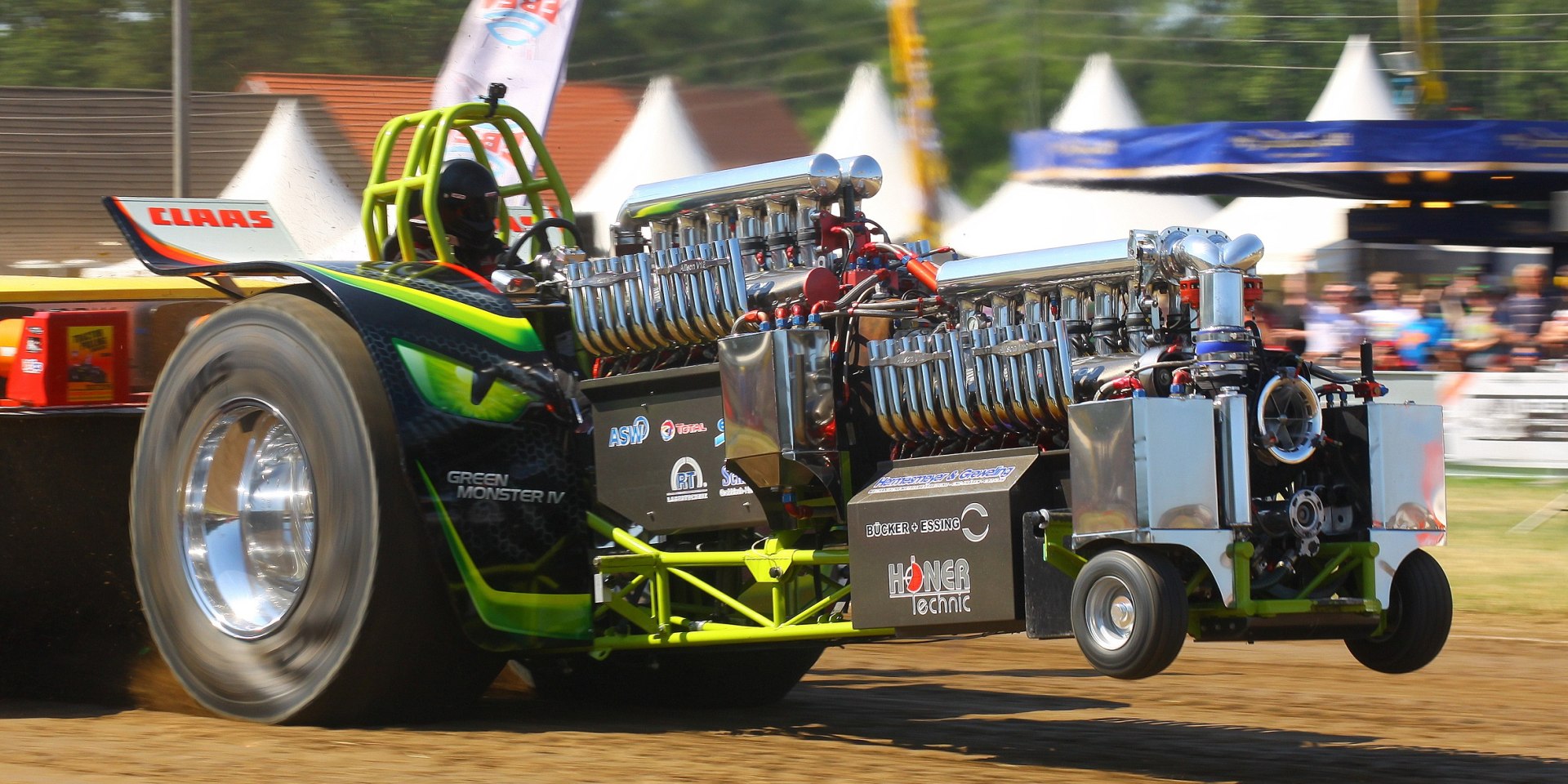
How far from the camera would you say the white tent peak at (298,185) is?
20875 millimetres

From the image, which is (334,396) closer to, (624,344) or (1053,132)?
(624,344)

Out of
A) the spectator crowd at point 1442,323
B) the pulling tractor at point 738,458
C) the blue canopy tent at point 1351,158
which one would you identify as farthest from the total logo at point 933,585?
the blue canopy tent at point 1351,158

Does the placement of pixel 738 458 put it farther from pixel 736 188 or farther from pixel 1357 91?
pixel 1357 91

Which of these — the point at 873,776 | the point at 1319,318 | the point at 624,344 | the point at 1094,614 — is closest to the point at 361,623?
the point at 624,344

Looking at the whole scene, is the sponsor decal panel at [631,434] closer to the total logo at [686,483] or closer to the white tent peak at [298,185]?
the total logo at [686,483]

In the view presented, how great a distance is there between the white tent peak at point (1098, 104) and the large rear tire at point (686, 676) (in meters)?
14.1

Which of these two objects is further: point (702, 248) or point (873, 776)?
point (702, 248)

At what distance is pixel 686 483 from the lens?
577cm

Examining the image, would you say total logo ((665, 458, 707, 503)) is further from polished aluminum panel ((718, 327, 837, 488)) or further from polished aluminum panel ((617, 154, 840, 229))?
polished aluminum panel ((617, 154, 840, 229))

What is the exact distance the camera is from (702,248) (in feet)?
19.0

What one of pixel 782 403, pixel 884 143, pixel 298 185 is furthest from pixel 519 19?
pixel 782 403

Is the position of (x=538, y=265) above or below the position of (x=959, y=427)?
above

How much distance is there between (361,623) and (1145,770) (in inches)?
90.7

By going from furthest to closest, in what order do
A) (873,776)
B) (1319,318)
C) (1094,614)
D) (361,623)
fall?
(1319,318) → (361,623) → (873,776) → (1094,614)
